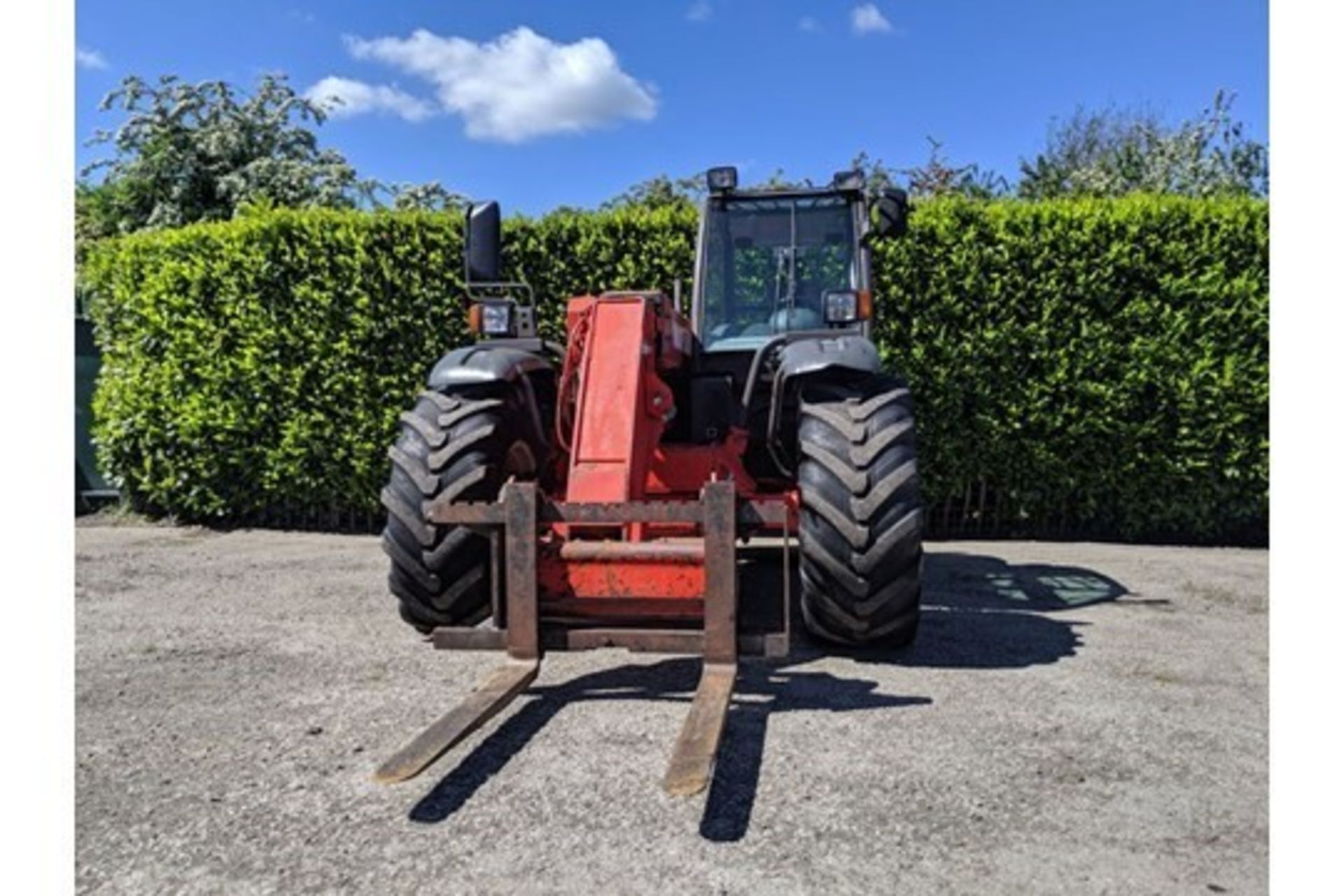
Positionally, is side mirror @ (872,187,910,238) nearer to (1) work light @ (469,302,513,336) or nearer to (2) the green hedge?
(1) work light @ (469,302,513,336)

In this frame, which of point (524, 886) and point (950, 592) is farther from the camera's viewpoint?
point (950, 592)

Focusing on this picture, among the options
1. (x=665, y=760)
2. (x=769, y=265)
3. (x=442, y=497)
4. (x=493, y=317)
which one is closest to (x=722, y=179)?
(x=769, y=265)

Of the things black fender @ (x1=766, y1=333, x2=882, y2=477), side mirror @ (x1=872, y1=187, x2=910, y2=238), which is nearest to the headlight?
black fender @ (x1=766, y1=333, x2=882, y2=477)

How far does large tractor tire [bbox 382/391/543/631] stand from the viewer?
4309 mm

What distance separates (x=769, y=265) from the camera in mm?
5883

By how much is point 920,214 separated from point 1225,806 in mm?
6267

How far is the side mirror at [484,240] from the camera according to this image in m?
4.37

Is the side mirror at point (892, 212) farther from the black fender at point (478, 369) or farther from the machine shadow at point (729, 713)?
the machine shadow at point (729, 713)

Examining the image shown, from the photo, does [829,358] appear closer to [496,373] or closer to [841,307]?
[841,307]

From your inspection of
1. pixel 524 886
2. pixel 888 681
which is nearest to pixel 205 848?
pixel 524 886

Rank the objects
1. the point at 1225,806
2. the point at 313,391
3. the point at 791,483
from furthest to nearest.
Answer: the point at 313,391 < the point at 791,483 < the point at 1225,806

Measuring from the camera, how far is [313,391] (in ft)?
28.8

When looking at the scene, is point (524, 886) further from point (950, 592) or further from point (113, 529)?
point (113, 529)

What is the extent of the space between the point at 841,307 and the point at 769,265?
94 centimetres
